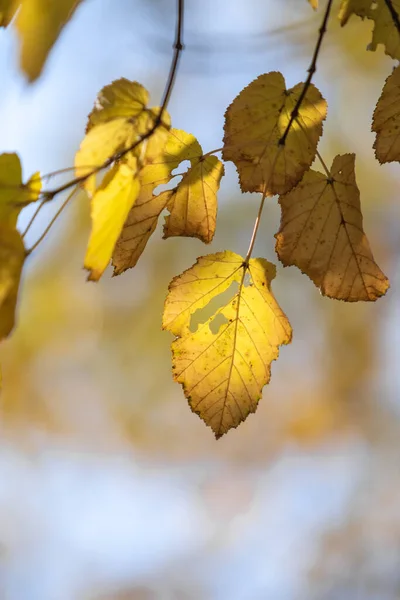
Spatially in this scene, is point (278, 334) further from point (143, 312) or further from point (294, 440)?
point (294, 440)

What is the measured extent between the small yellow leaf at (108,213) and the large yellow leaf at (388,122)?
0.36m

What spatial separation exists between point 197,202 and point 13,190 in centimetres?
31

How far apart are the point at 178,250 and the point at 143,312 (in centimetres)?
79

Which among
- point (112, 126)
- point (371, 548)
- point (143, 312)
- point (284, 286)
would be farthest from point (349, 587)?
point (112, 126)

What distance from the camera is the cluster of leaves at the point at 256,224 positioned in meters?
0.74

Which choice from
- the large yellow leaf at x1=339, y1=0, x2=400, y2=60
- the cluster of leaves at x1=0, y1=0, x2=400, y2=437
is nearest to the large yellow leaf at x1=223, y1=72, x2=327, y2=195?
the cluster of leaves at x1=0, y1=0, x2=400, y2=437

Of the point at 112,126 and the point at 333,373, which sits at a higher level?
the point at 333,373

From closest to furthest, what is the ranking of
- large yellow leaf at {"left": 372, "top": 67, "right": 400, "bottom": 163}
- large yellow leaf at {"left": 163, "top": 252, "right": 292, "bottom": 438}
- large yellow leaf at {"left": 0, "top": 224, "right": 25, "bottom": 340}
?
large yellow leaf at {"left": 0, "top": 224, "right": 25, "bottom": 340}, large yellow leaf at {"left": 372, "top": 67, "right": 400, "bottom": 163}, large yellow leaf at {"left": 163, "top": 252, "right": 292, "bottom": 438}

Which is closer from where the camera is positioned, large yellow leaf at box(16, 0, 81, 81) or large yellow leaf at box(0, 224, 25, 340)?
large yellow leaf at box(0, 224, 25, 340)

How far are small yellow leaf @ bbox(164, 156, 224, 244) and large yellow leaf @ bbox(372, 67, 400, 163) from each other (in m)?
0.22

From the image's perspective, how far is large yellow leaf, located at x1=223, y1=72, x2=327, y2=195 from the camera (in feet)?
2.40

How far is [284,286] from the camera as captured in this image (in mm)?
5750

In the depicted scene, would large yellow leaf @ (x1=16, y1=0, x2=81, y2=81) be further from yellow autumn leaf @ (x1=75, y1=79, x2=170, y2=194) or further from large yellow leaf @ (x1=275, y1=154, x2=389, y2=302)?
large yellow leaf @ (x1=275, y1=154, x2=389, y2=302)

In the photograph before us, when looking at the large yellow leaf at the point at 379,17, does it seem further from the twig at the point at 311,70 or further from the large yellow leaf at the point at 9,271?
the large yellow leaf at the point at 9,271
